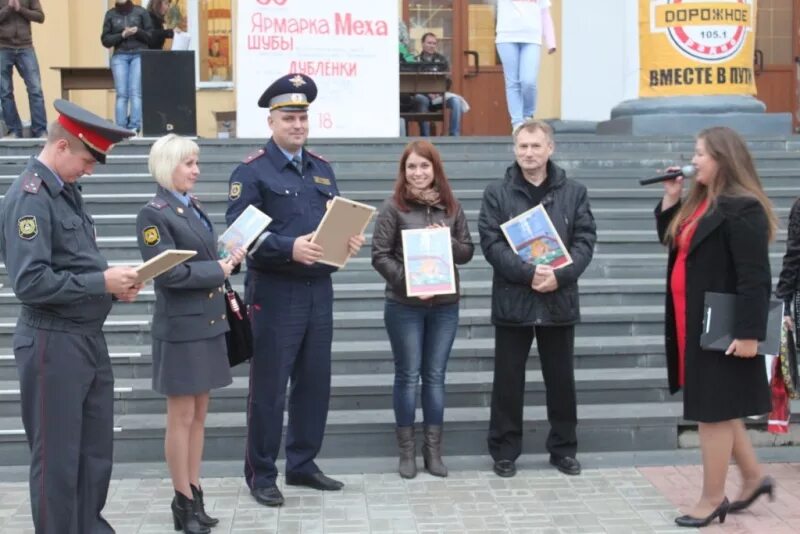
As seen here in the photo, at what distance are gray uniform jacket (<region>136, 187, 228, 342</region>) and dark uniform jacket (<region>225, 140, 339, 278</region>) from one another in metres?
0.38

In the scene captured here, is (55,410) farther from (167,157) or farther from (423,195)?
(423,195)

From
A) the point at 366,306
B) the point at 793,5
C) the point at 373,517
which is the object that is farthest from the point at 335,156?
the point at 793,5

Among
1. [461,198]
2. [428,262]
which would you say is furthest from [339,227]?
[461,198]

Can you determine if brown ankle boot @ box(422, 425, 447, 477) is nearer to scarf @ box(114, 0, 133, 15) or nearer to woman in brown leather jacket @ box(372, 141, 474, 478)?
woman in brown leather jacket @ box(372, 141, 474, 478)

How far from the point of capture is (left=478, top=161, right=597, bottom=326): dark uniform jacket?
246 inches

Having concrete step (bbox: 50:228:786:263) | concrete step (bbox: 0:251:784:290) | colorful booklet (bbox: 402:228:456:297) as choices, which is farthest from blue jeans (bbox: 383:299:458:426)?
concrete step (bbox: 50:228:786:263)

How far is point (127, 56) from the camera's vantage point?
12.6 meters

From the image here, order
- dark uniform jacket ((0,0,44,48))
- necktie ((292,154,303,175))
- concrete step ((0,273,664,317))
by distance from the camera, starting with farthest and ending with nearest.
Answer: dark uniform jacket ((0,0,44,48))
concrete step ((0,273,664,317))
necktie ((292,154,303,175))

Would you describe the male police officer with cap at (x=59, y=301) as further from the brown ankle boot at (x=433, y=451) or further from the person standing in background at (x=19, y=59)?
the person standing in background at (x=19, y=59)

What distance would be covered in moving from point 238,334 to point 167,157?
0.95 meters

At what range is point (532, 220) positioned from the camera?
20.4 ft

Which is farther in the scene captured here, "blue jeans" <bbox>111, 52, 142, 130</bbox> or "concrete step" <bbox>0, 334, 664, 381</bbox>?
"blue jeans" <bbox>111, 52, 142, 130</bbox>

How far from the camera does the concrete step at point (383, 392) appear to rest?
698 centimetres

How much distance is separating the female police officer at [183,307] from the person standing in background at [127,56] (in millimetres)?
7474
